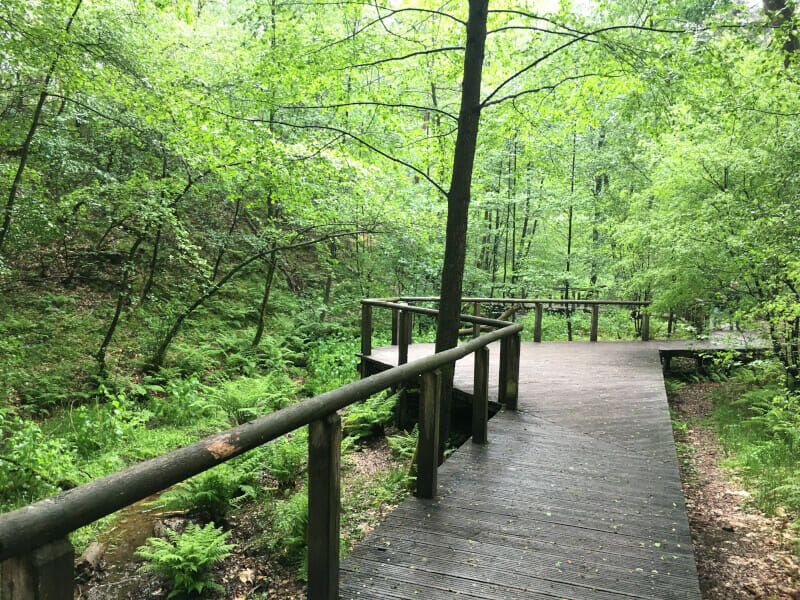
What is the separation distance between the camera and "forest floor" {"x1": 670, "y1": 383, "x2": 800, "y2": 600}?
10.4ft

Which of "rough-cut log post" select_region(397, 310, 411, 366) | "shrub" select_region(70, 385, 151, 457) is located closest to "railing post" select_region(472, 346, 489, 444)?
"rough-cut log post" select_region(397, 310, 411, 366)

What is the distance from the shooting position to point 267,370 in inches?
435

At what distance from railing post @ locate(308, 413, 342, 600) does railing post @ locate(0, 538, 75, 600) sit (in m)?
1.14

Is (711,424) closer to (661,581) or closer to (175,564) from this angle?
(661,581)

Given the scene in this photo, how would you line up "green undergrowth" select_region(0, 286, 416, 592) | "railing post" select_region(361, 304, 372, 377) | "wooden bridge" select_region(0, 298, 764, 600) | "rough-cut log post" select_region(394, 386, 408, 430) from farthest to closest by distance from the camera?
1. "railing post" select_region(361, 304, 372, 377)
2. "rough-cut log post" select_region(394, 386, 408, 430)
3. "green undergrowth" select_region(0, 286, 416, 592)
4. "wooden bridge" select_region(0, 298, 764, 600)

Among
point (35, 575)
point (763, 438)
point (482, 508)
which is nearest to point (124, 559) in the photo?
point (482, 508)

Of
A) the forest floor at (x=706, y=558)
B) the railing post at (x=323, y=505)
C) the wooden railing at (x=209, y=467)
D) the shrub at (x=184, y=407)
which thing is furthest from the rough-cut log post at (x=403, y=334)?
the railing post at (x=323, y=505)

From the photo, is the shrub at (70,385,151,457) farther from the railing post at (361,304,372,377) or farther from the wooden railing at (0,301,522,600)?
the wooden railing at (0,301,522,600)

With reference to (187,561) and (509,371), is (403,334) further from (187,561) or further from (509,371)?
(187,561)

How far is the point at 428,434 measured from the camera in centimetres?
352

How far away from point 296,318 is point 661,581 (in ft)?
38.8

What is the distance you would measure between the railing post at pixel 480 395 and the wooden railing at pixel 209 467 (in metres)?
0.77

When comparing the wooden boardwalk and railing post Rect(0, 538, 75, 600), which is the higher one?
railing post Rect(0, 538, 75, 600)

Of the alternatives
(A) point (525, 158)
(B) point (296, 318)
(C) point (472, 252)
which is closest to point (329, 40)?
(A) point (525, 158)
